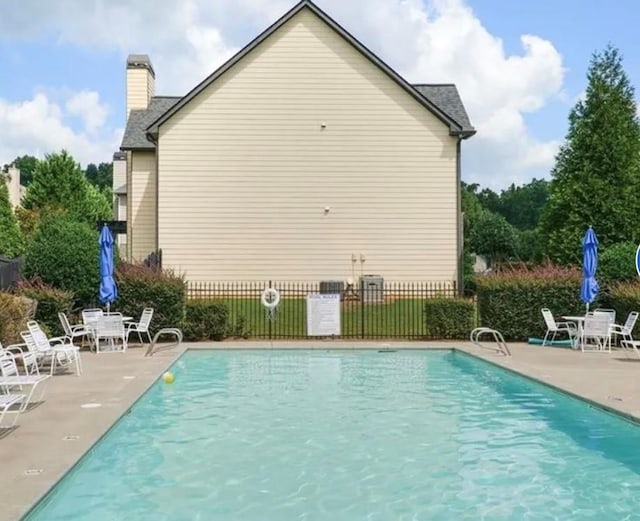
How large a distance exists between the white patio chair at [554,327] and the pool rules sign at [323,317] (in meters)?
5.24

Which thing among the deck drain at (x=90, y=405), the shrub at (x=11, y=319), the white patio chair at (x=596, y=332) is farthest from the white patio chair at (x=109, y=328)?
the white patio chair at (x=596, y=332)

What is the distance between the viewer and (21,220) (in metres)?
53.7

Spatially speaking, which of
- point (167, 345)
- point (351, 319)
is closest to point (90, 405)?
point (167, 345)

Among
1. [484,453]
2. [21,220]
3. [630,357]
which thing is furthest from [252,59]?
[21,220]

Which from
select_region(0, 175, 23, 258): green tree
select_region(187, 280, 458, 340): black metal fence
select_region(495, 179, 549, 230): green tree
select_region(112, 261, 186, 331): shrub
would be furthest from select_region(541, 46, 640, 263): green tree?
select_region(495, 179, 549, 230): green tree

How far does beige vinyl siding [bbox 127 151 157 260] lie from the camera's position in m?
29.9

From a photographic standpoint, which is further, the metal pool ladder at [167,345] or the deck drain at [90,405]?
the metal pool ladder at [167,345]

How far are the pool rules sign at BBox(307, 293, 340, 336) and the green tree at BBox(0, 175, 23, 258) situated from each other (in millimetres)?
28730

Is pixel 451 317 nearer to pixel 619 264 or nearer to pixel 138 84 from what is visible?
pixel 619 264

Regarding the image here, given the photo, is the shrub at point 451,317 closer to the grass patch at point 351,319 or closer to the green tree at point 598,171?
the grass patch at point 351,319

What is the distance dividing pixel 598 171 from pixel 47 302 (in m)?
24.8

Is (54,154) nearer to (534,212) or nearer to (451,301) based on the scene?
(451,301)

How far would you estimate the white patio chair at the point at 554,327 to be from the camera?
17453mm

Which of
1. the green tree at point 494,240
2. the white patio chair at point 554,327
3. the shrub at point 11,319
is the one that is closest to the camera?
the shrub at point 11,319
